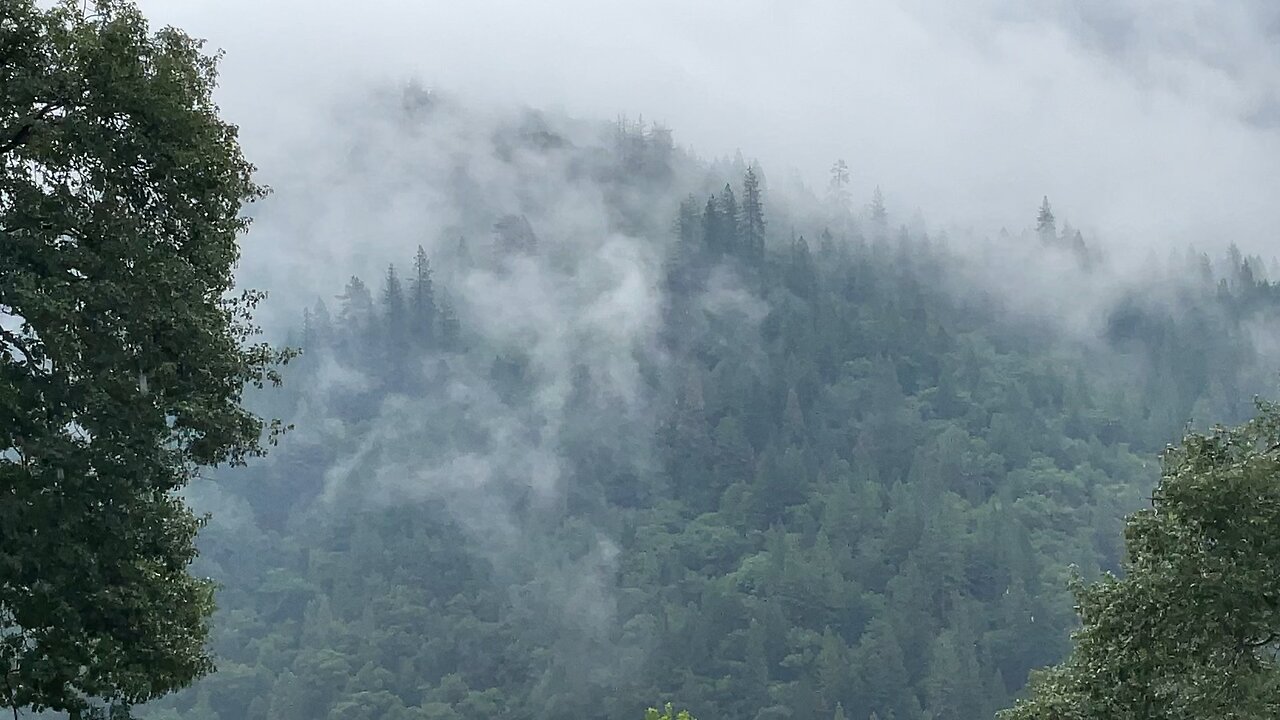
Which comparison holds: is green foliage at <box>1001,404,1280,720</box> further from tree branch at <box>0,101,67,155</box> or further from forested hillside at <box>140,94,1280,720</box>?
forested hillside at <box>140,94,1280,720</box>

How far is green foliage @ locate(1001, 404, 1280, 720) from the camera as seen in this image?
19.9 m

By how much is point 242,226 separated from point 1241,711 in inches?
555

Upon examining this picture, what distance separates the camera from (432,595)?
15962 cm

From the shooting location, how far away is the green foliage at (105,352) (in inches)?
671

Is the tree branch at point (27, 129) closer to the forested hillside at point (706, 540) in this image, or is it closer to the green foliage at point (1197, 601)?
the green foliage at point (1197, 601)

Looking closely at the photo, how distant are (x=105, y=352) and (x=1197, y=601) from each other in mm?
14278

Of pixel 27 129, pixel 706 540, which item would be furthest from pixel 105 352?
pixel 706 540

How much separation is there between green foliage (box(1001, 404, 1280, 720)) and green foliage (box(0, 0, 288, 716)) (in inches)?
486

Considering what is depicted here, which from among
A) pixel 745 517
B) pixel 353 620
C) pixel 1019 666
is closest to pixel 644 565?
pixel 745 517

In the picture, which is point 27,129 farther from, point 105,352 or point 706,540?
point 706,540

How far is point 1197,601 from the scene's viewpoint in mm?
20281

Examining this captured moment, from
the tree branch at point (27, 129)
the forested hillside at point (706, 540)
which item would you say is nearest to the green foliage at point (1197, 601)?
the tree branch at point (27, 129)

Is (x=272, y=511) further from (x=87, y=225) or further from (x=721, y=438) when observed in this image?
(x=87, y=225)

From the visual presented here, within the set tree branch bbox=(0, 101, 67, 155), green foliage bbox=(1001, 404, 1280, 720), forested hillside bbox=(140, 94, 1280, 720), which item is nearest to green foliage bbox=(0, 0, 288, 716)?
tree branch bbox=(0, 101, 67, 155)
